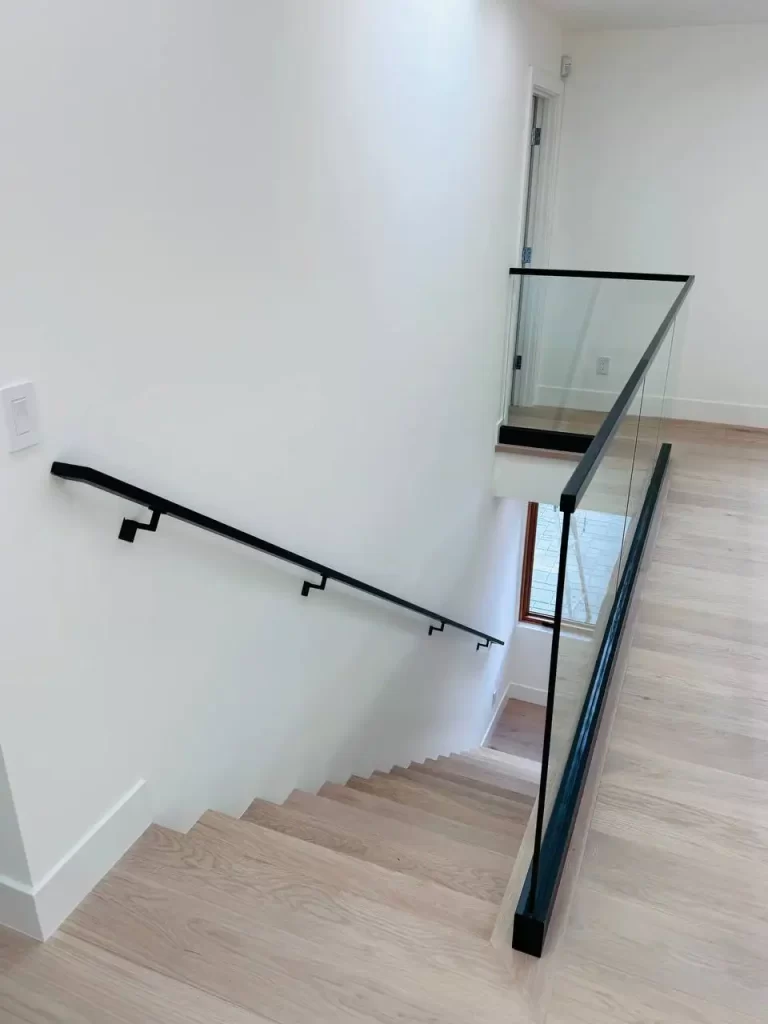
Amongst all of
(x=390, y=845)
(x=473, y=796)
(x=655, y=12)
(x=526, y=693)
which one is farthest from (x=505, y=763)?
(x=655, y=12)

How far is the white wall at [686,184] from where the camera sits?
539 centimetres

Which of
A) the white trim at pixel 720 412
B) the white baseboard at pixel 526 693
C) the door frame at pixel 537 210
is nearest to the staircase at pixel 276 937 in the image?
the door frame at pixel 537 210

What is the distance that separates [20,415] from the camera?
5.03ft

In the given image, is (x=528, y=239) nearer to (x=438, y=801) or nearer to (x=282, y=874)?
(x=438, y=801)

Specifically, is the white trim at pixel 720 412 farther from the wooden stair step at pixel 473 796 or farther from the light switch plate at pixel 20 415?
the light switch plate at pixel 20 415

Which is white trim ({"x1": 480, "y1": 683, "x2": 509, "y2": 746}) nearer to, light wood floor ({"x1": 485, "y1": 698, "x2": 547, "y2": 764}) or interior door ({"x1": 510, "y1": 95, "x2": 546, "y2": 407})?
light wood floor ({"x1": 485, "y1": 698, "x2": 547, "y2": 764})

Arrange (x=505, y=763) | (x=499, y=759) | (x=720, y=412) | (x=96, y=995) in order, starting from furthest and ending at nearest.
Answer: (x=499, y=759) → (x=505, y=763) → (x=720, y=412) → (x=96, y=995)

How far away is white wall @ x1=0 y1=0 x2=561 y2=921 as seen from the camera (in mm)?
1594

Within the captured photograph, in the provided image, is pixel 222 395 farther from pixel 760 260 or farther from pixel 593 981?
pixel 760 260

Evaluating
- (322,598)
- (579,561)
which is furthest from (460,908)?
(322,598)

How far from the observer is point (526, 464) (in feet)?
18.7

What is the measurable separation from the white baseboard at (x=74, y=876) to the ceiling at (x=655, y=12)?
16.5 ft

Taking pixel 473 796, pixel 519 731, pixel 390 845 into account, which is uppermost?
pixel 390 845

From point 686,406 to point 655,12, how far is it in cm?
265
